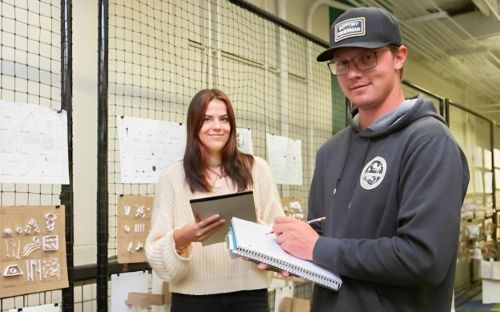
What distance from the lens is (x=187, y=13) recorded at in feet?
8.77

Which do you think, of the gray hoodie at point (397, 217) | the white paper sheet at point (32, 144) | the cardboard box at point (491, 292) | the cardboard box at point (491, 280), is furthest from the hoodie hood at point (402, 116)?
the cardboard box at point (491, 292)

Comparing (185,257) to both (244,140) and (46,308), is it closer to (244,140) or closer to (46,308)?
(46,308)

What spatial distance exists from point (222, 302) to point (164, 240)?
30 cm

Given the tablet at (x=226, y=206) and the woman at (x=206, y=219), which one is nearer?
the tablet at (x=226, y=206)

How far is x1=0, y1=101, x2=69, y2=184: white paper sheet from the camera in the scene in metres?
1.41

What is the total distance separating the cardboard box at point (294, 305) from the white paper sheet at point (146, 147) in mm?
1055

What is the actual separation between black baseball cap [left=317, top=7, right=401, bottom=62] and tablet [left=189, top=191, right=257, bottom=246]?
23.3 inches

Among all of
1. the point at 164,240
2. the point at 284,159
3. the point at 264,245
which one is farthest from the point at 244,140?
the point at 264,245

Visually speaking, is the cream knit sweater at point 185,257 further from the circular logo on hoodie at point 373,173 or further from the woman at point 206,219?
the circular logo on hoodie at point 373,173

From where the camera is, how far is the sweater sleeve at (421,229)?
0.84m

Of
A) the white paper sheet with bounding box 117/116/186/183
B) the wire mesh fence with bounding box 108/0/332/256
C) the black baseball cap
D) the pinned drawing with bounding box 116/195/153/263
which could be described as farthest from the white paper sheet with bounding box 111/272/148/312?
the black baseball cap

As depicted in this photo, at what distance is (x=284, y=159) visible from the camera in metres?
2.70

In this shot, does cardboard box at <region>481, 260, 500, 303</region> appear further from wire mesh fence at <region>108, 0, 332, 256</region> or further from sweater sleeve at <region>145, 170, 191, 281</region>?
sweater sleeve at <region>145, 170, 191, 281</region>

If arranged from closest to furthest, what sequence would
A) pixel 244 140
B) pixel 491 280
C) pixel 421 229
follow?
1. pixel 421 229
2. pixel 244 140
3. pixel 491 280
